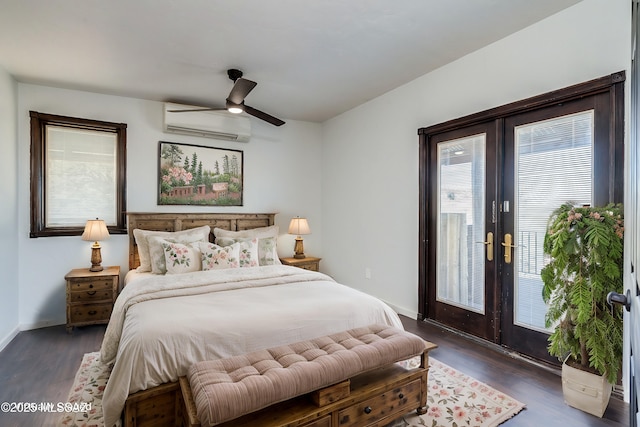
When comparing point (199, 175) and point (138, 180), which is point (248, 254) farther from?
point (138, 180)

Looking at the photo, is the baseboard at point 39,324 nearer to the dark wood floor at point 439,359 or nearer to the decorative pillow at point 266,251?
the dark wood floor at point 439,359

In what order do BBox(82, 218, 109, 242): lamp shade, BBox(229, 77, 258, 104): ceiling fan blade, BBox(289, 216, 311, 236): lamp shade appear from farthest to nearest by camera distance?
BBox(289, 216, 311, 236): lamp shade → BBox(82, 218, 109, 242): lamp shade → BBox(229, 77, 258, 104): ceiling fan blade

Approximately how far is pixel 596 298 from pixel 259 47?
311cm

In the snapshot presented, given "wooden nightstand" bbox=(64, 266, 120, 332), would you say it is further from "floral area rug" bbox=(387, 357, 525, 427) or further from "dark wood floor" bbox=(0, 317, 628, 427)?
"floral area rug" bbox=(387, 357, 525, 427)

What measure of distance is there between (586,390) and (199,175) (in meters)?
4.40

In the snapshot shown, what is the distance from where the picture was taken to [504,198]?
2906 millimetres

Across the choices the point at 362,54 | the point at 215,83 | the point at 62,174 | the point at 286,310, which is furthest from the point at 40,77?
the point at 286,310

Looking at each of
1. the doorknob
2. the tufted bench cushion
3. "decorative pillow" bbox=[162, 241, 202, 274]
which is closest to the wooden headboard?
"decorative pillow" bbox=[162, 241, 202, 274]

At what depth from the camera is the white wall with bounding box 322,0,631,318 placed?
2350 mm

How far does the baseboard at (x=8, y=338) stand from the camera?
302 cm

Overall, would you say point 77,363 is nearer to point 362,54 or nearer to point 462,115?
point 362,54

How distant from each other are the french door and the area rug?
2.42 feet

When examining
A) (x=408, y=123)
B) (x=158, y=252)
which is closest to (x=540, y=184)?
(x=408, y=123)

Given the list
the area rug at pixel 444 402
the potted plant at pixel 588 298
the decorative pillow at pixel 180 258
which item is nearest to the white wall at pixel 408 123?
the potted plant at pixel 588 298
